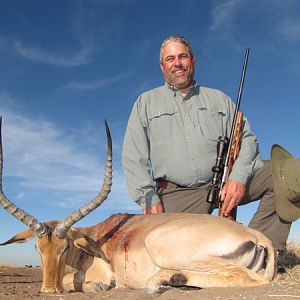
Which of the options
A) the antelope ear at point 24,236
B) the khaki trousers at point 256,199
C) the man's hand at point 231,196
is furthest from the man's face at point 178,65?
the antelope ear at point 24,236

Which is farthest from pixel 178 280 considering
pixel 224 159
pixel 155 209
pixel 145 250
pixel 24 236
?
pixel 224 159

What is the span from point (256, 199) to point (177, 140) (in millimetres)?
1584

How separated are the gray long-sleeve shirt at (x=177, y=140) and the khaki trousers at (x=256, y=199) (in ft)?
0.47

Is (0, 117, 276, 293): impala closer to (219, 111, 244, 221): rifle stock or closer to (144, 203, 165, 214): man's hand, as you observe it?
(144, 203, 165, 214): man's hand

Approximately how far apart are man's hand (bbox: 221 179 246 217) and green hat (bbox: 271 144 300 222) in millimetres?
529

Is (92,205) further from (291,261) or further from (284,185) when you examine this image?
(291,261)

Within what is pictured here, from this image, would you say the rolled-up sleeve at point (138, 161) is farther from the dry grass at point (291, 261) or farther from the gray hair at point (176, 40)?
the dry grass at point (291, 261)

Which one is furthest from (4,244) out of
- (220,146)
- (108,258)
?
(220,146)

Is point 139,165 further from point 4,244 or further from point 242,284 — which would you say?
point 242,284

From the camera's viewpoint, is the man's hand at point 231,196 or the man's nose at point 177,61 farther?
the man's nose at point 177,61

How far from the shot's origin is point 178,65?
830 cm

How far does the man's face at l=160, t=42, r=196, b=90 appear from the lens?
8.30 metres

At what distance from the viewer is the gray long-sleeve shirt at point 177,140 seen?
7.87 meters

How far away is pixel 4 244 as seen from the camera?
6.75 m
